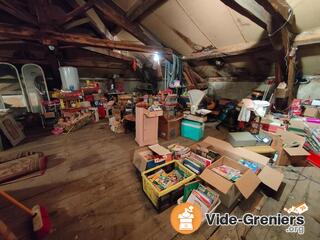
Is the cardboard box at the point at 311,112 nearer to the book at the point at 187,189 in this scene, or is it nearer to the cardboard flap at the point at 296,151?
the cardboard flap at the point at 296,151

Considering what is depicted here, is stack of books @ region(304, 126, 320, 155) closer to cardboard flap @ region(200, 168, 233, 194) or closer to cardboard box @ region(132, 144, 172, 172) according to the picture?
cardboard flap @ region(200, 168, 233, 194)

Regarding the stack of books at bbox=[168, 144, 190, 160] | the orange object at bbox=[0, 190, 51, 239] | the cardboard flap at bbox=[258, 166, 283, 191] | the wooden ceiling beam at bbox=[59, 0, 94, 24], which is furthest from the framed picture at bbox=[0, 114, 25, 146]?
the cardboard flap at bbox=[258, 166, 283, 191]

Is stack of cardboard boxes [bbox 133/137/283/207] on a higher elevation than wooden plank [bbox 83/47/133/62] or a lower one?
lower

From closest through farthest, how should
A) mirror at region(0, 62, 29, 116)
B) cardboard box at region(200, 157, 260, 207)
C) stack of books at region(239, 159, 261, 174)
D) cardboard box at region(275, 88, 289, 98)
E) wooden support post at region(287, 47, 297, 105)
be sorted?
cardboard box at region(200, 157, 260, 207), stack of books at region(239, 159, 261, 174), wooden support post at region(287, 47, 297, 105), cardboard box at region(275, 88, 289, 98), mirror at region(0, 62, 29, 116)

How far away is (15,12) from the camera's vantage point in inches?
97.8

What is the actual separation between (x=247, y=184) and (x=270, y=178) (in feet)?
1.28

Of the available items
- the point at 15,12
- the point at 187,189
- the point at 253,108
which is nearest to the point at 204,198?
the point at 187,189

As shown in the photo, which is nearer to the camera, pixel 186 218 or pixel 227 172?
pixel 186 218

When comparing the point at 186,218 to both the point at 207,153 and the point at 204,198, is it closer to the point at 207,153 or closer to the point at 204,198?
the point at 204,198

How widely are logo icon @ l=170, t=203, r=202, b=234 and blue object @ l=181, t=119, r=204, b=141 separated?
1.65 metres

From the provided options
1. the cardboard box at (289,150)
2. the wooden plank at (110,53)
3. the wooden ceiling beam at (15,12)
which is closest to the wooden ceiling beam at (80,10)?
the wooden ceiling beam at (15,12)

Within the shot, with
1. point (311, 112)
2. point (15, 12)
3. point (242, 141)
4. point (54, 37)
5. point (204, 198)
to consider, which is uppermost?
point (15, 12)

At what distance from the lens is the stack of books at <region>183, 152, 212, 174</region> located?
1666 mm

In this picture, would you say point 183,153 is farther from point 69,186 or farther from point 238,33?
point 238,33
